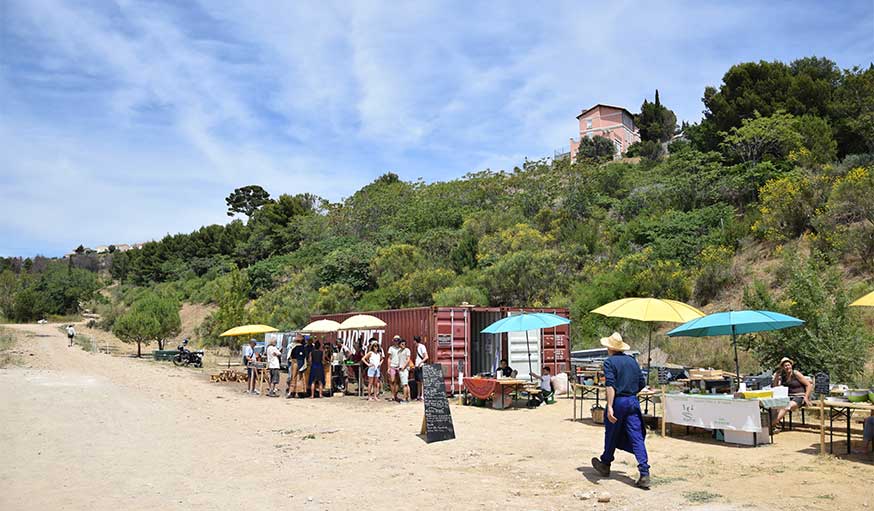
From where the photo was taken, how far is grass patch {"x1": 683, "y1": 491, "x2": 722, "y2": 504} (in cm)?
626

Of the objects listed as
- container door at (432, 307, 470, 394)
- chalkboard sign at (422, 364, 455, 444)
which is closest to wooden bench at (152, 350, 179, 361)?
container door at (432, 307, 470, 394)

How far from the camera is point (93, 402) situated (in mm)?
15156

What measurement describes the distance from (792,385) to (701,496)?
15.1 feet

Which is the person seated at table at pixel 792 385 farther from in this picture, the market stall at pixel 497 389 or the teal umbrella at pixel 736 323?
the market stall at pixel 497 389

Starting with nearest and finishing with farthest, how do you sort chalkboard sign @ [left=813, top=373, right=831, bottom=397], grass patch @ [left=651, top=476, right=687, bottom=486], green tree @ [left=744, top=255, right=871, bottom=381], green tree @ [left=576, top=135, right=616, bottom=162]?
A: grass patch @ [left=651, top=476, right=687, bottom=486] → chalkboard sign @ [left=813, top=373, right=831, bottom=397] → green tree @ [left=744, top=255, right=871, bottom=381] → green tree @ [left=576, top=135, right=616, bottom=162]

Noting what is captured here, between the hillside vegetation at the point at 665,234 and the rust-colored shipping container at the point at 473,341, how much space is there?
4549mm

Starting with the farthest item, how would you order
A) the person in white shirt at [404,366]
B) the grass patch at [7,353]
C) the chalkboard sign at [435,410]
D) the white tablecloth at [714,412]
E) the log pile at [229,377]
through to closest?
1. the grass patch at [7,353]
2. the log pile at [229,377]
3. the person in white shirt at [404,366]
4. the chalkboard sign at [435,410]
5. the white tablecloth at [714,412]

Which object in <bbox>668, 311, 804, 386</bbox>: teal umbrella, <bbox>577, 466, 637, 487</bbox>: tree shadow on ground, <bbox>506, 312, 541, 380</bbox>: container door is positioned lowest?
<bbox>577, 466, 637, 487</bbox>: tree shadow on ground

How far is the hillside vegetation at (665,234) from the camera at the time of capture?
23.5 metres

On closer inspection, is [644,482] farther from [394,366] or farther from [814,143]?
[814,143]

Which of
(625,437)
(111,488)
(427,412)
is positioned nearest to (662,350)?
(427,412)

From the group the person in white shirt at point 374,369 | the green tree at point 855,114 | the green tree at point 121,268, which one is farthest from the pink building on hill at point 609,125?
the person in white shirt at point 374,369

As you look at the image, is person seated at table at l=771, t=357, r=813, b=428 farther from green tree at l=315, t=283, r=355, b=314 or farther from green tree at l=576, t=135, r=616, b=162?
green tree at l=576, t=135, r=616, b=162

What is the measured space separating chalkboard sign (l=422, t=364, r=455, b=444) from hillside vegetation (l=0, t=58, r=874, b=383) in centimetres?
797
